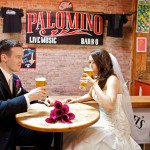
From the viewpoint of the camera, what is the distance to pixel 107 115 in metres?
2.52

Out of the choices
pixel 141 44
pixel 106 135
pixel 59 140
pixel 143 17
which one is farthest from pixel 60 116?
pixel 143 17

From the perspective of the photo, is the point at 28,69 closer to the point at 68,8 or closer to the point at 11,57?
the point at 68,8

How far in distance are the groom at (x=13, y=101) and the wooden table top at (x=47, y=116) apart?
105 millimetres

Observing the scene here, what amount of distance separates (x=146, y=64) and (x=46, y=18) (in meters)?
2.74

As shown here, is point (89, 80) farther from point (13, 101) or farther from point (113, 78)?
point (13, 101)

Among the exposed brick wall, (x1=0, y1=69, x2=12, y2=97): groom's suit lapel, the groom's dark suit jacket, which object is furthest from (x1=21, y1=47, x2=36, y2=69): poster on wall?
(x1=0, y1=69, x2=12, y2=97): groom's suit lapel

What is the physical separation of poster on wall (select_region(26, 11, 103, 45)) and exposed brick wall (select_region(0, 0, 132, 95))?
0.42 feet

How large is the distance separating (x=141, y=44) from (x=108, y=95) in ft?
13.2

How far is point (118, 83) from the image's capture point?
2.54 metres

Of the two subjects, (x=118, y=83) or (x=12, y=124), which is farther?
(x=118, y=83)

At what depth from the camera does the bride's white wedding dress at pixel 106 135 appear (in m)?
2.20

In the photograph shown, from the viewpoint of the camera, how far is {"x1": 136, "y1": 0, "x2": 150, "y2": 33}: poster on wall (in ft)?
19.3

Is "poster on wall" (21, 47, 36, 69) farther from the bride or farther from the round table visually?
the round table

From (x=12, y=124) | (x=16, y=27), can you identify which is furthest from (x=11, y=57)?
(x=16, y=27)
